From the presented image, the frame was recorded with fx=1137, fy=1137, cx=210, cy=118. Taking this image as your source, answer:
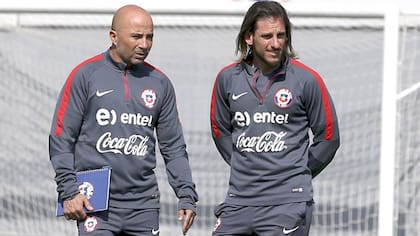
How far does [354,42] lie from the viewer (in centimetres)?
822

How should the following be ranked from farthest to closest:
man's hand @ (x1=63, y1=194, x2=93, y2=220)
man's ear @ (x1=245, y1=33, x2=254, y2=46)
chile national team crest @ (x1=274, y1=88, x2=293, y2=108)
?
man's ear @ (x1=245, y1=33, x2=254, y2=46)
chile national team crest @ (x1=274, y1=88, x2=293, y2=108)
man's hand @ (x1=63, y1=194, x2=93, y2=220)

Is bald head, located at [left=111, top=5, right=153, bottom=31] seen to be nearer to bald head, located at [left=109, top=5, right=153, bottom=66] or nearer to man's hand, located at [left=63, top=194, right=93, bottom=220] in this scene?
bald head, located at [left=109, top=5, right=153, bottom=66]

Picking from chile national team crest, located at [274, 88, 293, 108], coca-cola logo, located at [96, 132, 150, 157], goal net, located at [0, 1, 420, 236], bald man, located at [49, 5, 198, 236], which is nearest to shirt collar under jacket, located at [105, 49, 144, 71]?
bald man, located at [49, 5, 198, 236]

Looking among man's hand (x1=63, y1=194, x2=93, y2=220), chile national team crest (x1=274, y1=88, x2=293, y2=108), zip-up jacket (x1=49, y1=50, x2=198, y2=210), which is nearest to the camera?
man's hand (x1=63, y1=194, x2=93, y2=220)

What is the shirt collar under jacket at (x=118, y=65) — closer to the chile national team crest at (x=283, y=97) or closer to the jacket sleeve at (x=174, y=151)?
the jacket sleeve at (x=174, y=151)

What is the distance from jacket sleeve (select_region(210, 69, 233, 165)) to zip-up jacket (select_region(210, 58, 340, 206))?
0.06m

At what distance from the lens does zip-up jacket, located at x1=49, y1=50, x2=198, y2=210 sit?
5.60 metres

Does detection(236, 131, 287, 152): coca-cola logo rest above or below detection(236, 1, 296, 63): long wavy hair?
below

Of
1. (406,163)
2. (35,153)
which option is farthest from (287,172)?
(35,153)

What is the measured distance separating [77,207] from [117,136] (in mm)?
402

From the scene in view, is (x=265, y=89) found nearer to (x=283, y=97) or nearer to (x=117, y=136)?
(x=283, y=97)

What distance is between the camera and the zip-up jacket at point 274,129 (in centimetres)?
570

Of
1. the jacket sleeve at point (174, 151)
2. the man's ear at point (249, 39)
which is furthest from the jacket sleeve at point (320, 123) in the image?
the jacket sleeve at point (174, 151)

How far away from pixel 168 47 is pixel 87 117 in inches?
123
